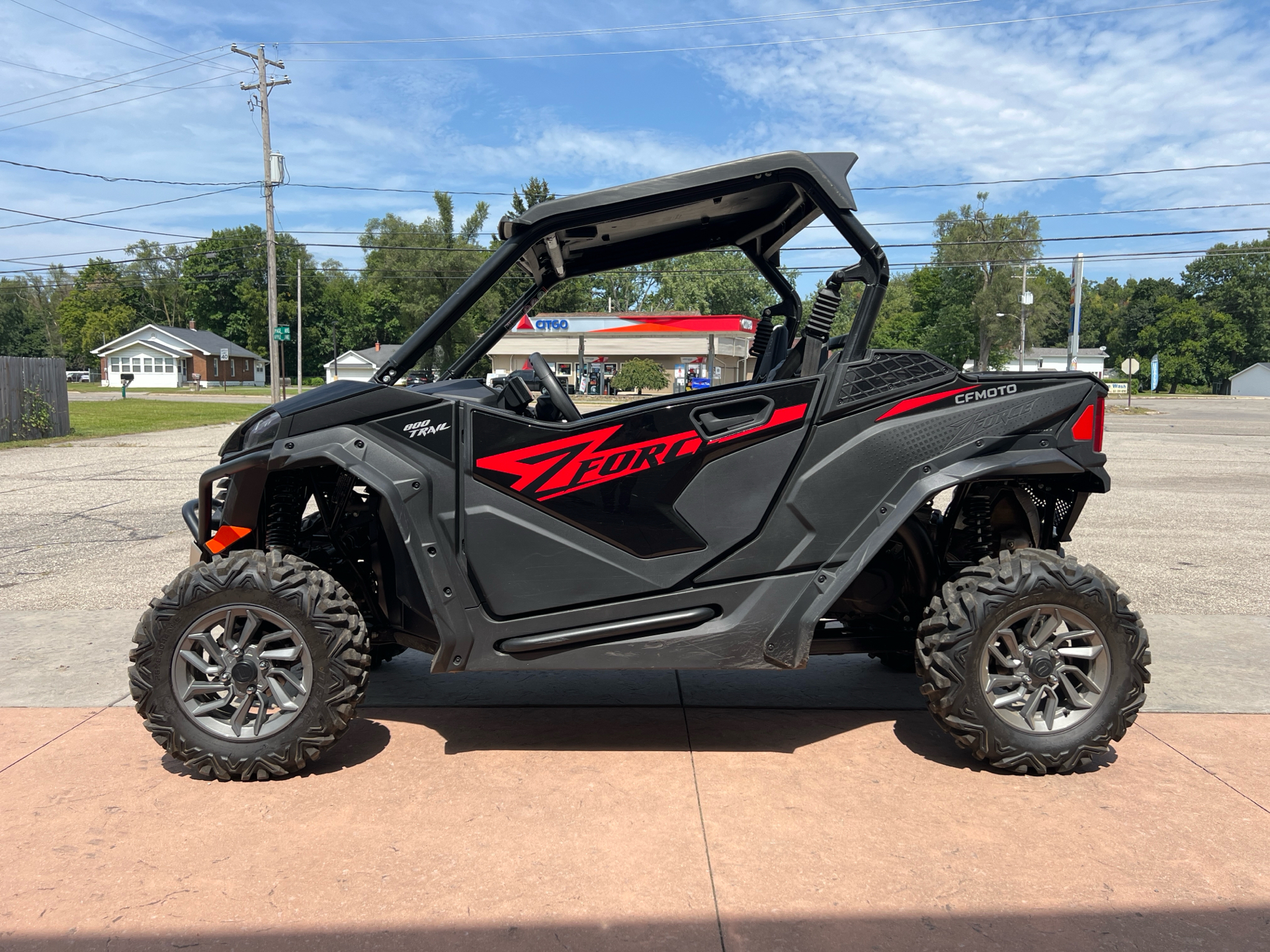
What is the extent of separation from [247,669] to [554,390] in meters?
1.54

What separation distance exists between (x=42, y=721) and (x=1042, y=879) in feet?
13.1

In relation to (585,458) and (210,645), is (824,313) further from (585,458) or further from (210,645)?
(210,645)

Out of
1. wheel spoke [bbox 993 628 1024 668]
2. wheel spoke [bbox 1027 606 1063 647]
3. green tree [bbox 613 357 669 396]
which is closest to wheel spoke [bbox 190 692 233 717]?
wheel spoke [bbox 993 628 1024 668]

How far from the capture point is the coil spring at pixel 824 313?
3438mm

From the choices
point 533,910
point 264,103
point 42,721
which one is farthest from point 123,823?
point 264,103

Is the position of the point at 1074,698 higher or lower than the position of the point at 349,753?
higher

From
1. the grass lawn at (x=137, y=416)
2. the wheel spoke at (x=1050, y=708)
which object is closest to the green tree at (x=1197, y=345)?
the grass lawn at (x=137, y=416)

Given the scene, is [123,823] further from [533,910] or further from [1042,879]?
[1042,879]

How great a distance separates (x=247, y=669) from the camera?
3365 mm

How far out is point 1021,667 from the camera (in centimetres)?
344

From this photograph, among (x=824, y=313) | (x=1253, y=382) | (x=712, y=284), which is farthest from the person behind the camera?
(x=1253, y=382)

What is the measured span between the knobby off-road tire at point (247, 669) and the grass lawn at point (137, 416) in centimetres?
1937

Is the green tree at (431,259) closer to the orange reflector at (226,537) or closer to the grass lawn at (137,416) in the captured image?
the grass lawn at (137,416)

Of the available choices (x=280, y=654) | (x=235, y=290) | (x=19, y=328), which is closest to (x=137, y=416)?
(x=280, y=654)
